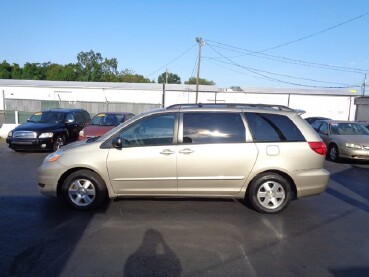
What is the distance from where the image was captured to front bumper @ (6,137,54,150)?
431 inches

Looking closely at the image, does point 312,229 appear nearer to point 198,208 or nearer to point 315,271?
point 315,271

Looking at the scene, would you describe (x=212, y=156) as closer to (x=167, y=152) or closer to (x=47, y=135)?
(x=167, y=152)

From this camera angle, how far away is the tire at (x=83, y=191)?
5.08 metres

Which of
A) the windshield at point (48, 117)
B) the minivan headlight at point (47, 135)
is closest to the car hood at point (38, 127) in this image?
the minivan headlight at point (47, 135)

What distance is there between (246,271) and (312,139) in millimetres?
2734

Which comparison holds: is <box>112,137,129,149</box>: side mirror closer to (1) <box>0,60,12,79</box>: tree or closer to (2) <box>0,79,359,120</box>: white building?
(2) <box>0,79,359,120</box>: white building

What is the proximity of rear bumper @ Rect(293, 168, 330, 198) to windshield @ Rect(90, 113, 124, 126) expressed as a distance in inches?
309

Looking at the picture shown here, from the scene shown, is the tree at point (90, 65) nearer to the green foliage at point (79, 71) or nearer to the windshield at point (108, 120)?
the green foliage at point (79, 71)

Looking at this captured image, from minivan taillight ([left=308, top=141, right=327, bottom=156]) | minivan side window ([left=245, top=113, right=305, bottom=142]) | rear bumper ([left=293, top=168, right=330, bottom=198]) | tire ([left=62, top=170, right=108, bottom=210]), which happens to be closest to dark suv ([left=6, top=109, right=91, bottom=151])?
tire ([left=62, top=170, right=108, bottom=210])

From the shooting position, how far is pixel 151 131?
508cm

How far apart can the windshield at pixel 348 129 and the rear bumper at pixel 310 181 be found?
7123 mm

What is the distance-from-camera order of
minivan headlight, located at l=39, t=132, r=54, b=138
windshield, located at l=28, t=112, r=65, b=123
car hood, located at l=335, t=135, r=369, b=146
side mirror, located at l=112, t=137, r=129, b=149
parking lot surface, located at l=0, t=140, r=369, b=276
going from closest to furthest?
1. parking lot surface, located at l=0, t=140, r=369, b=276
2. side mirror, located at l=112, t=137, r=129, b=149
3. car hood, located at l=335, t=135, r=369, b=146
4. minivan headlight, located at l=39, t=132, r=54, b=138
5. windshield, located at l=28, t=112, r=65, b=123

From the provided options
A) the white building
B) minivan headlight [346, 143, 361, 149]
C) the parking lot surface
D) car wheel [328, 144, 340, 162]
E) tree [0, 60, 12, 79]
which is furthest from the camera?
tree [0, 60, 12, 79]

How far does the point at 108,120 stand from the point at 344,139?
848 cm
